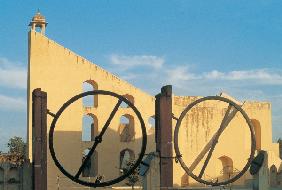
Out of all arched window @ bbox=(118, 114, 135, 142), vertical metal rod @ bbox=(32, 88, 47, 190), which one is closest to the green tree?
arched window @ bbox=(118, 114, 135, 142)

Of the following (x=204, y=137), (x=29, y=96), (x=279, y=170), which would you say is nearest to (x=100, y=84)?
(x=29, y=96)

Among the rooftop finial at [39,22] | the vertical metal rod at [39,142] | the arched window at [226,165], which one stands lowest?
the arched window at [226,165]

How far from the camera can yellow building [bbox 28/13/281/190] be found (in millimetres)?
23156

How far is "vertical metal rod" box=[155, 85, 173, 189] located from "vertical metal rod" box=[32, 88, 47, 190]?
7.71 feet

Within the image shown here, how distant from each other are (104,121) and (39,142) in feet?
50.4

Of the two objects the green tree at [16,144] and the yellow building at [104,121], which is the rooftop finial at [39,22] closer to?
the yellow building at [104,121]

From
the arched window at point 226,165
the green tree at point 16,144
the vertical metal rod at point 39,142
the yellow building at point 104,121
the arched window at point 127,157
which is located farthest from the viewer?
the green tree at point 16,144

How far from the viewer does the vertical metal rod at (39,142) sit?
1042cm

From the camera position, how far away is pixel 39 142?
10492mm

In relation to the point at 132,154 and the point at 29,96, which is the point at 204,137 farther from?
the point at 29,96

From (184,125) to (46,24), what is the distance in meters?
8.64

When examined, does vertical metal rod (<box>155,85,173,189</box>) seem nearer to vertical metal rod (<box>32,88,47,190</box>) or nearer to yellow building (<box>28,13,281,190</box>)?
vertical metal rod (<box>32,88,47,190</box>)

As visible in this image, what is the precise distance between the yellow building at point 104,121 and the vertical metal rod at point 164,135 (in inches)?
449

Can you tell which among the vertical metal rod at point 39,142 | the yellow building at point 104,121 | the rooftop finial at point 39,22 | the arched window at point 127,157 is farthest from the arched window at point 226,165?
the vertical metal rod at point 39,142
